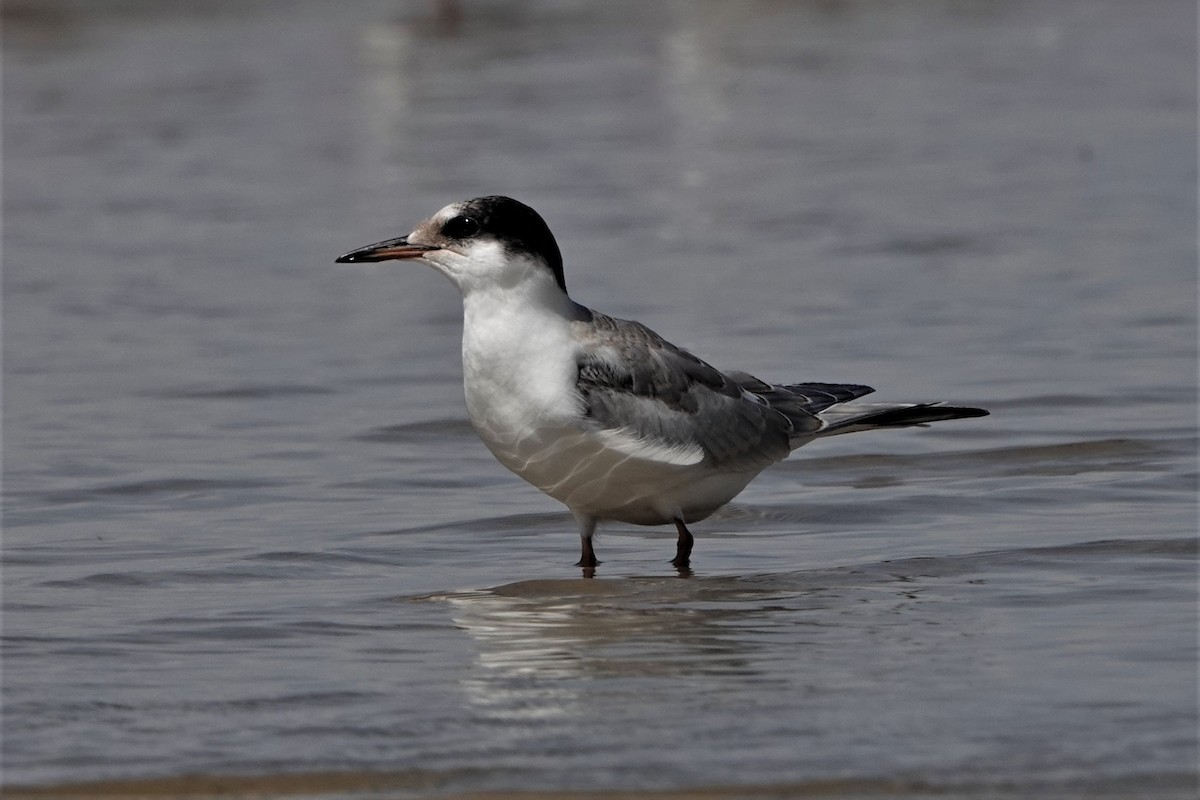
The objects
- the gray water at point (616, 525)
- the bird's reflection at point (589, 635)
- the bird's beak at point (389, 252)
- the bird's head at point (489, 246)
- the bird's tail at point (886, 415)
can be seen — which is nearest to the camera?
the gray water at point (616, 525)

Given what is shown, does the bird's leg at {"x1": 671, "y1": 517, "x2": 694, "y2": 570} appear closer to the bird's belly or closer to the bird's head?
the bird's belly

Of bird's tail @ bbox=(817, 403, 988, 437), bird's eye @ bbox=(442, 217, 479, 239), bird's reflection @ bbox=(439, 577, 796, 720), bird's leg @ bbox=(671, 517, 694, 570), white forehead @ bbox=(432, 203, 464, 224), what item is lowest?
bird's reflection @ bbox=(439, 577, 796, 720)

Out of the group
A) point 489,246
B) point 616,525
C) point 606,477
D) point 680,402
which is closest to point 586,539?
point 606,477

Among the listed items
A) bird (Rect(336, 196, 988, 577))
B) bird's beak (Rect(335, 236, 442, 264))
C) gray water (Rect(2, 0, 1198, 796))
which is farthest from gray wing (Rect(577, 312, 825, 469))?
bird's beak (Rect(335, 236, 442, 264))

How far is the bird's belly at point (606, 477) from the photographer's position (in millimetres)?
6254

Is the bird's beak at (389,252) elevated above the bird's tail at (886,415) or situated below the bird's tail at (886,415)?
above

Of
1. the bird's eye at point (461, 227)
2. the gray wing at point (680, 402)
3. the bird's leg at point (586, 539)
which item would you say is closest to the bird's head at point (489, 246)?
the bird's eye at point (461, 227)

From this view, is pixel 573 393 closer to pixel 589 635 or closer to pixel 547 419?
pixel 547 419

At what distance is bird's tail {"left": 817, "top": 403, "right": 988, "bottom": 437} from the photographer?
698 centimetres

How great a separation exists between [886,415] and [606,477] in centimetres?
113

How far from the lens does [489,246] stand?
249 inches

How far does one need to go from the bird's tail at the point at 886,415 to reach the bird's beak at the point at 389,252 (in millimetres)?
1533

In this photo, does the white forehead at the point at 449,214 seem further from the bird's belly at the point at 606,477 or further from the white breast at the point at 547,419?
the bird's belly at the point at 606,477

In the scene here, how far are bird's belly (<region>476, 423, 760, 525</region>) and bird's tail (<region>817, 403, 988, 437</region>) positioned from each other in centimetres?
47
